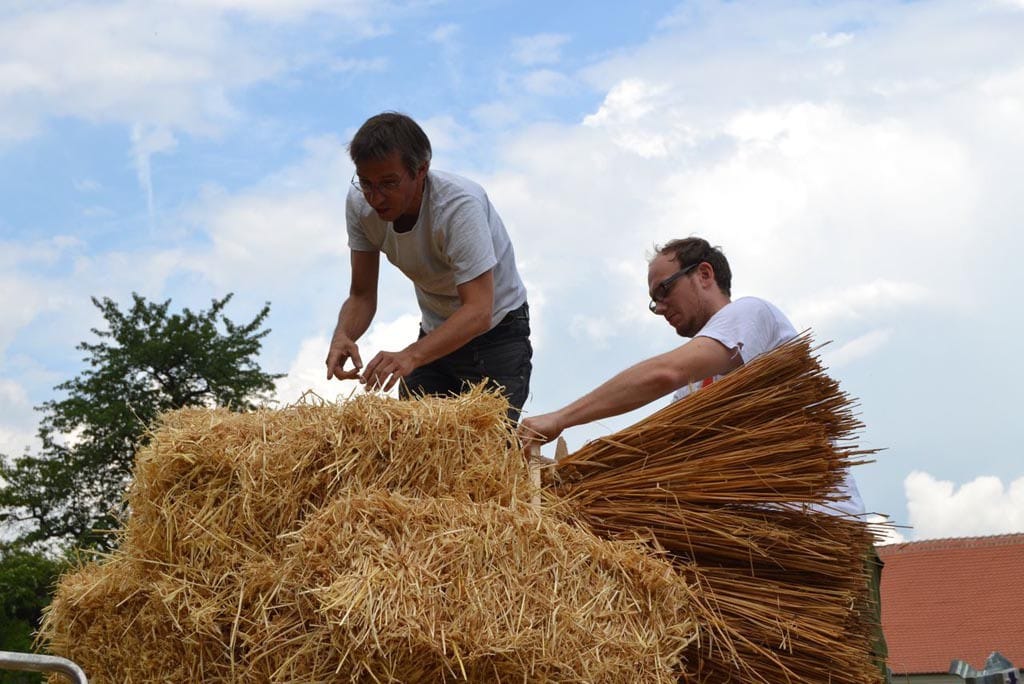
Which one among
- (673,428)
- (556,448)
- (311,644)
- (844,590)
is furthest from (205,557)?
(844,590)

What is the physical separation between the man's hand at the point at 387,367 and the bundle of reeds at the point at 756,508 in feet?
2.05

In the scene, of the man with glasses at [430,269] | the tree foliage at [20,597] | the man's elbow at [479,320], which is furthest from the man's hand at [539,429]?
the tree foliage at [20,597]

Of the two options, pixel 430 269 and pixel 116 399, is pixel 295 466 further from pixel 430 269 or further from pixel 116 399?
pixel 116 399

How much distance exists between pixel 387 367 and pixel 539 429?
1.97 feet

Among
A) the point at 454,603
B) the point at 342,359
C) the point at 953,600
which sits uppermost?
the point at 953,600

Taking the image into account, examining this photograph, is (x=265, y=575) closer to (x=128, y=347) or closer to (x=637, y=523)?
(x=637, y=523)

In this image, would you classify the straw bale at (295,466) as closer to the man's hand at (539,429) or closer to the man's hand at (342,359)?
the man's hand at (539,429)

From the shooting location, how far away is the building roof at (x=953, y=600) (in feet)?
89.9

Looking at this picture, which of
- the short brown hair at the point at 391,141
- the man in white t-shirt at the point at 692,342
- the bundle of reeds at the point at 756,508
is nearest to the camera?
the bundle of reeds at the point at 756,508

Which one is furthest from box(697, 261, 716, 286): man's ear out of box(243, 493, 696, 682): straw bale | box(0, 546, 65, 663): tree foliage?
box(0, 546, 65, 663): tree foliage

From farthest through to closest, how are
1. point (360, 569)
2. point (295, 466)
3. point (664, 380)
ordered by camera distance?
point (664, 380) → point (295, 466) → point (360, 569)

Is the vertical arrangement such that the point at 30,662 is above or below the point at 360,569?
below

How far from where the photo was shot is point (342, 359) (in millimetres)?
3889

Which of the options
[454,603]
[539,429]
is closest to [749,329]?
[539,429]
